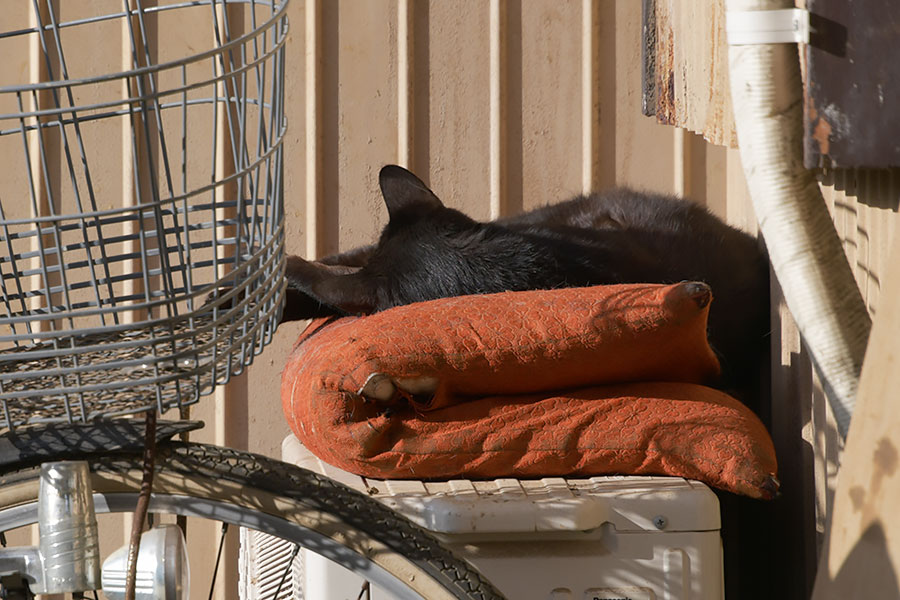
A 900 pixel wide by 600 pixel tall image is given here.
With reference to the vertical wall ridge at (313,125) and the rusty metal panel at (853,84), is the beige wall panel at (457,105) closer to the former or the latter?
the vertical wall ridge at (313,125)

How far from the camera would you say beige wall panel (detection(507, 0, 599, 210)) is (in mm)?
2389

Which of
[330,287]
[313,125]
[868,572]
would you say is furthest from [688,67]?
[868,572]

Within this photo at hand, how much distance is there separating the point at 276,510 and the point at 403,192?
0.87 m

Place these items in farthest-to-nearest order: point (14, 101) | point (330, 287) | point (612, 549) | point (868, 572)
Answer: point (14, 101) < point (330, 287) < point (612, 549) < point (868, 572)

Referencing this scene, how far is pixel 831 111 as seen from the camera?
30.0 inches

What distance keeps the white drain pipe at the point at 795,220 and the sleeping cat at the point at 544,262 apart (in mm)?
830

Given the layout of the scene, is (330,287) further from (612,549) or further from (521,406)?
(612,549)

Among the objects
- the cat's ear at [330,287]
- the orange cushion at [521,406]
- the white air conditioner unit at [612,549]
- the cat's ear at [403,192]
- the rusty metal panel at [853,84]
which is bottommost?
the white air conditioner unit at [612,549]

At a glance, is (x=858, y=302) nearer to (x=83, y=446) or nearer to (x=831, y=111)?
(x=831, y=111)

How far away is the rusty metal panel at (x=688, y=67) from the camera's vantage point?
50.3 inches

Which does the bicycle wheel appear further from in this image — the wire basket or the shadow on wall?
the shadow on wall

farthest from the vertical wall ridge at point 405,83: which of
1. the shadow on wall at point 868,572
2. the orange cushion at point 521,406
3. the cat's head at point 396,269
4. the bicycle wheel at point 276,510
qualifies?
the shadow on wall at point 868,572

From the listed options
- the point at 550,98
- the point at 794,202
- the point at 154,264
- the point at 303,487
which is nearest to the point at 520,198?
the point at 550,98

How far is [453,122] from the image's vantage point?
7.88ft
